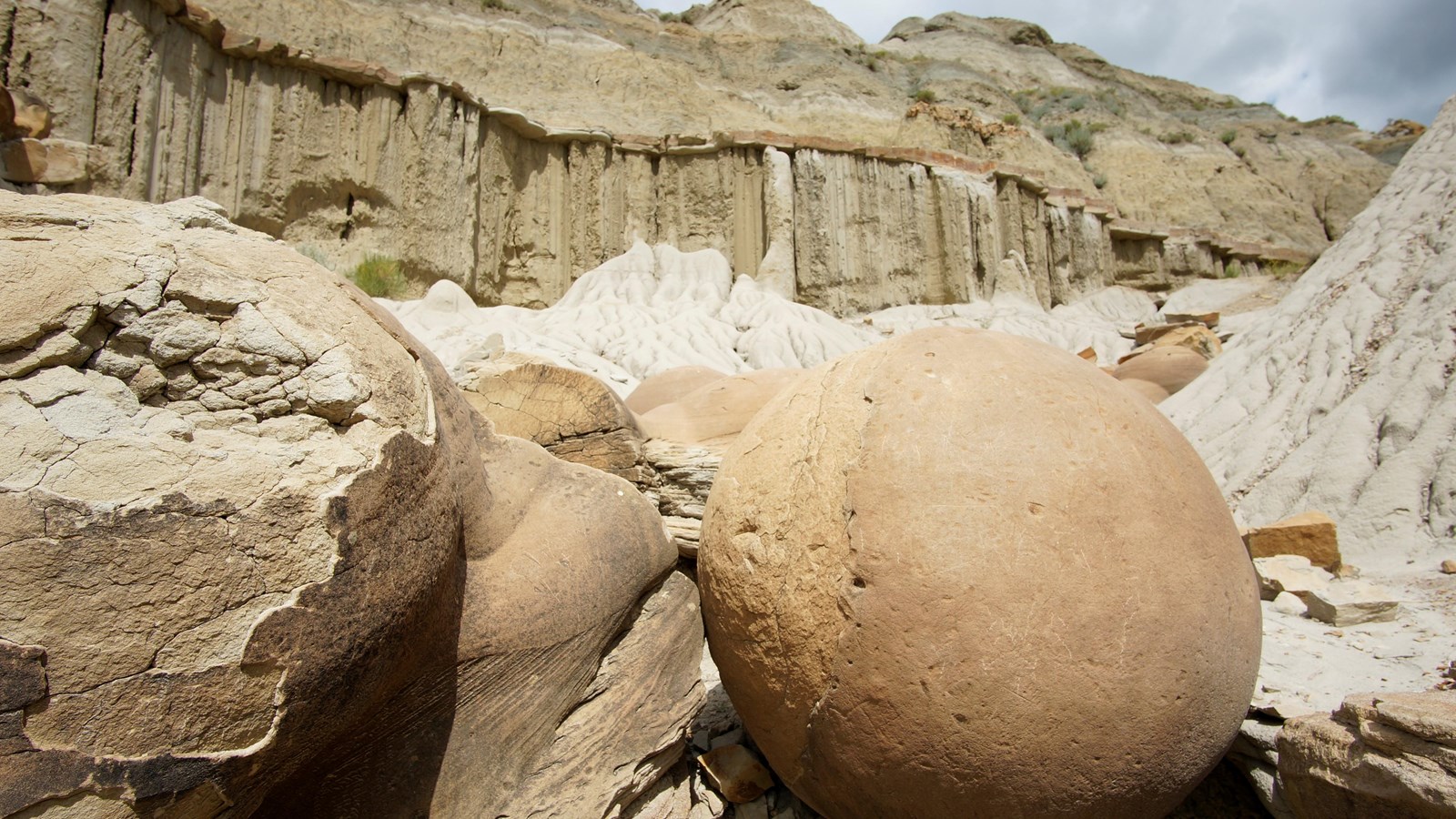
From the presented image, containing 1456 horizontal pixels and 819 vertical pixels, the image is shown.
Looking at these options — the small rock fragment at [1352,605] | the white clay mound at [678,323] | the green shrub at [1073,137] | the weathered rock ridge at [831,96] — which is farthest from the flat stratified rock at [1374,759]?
the green shrub at [1073,137]

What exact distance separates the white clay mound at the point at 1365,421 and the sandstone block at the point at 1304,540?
0.21m

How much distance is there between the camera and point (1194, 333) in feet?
35.3

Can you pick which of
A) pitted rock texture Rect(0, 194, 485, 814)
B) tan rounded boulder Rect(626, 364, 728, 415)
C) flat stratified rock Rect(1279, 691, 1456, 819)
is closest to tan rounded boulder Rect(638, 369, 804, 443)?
tan rounded boulder Rect(626, 364, 728, 415)

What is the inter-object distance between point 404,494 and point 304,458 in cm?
20

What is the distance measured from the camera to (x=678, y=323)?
12.6 meters

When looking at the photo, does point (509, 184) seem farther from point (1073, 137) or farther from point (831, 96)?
point (1073, 137)

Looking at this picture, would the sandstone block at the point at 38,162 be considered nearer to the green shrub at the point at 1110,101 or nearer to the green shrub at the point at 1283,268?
the green shrub at the point at 1283,268

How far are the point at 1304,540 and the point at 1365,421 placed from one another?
1.21 metres

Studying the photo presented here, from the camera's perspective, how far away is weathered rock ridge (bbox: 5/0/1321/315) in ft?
33.0

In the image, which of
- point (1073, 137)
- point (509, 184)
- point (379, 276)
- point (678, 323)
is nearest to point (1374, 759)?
point (678, 323)

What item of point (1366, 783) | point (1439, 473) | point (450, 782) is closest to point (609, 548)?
point (450, 782)

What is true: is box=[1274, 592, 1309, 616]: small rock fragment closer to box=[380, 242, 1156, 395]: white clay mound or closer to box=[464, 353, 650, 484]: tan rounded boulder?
box=[464, 353, 650, 484]: tan rounded boulder

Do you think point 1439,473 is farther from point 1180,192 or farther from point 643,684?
point 1180,192

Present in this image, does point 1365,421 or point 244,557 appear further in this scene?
point 1365,421
